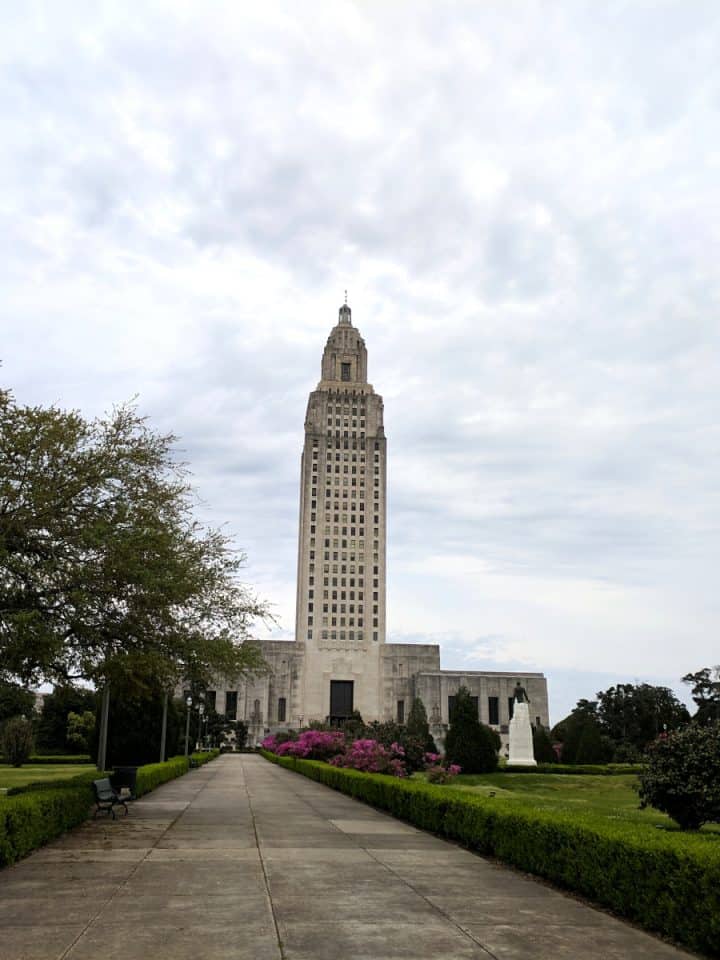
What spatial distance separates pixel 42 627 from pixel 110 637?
2.38 metres

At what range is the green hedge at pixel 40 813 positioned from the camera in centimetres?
1191

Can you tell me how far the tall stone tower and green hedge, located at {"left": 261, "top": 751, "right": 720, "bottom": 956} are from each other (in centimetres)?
10186

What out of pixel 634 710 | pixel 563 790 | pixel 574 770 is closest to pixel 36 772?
pixel 563 790

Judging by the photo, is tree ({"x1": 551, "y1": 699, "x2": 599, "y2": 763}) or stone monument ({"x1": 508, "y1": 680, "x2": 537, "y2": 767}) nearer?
stone monument ({"x1": 508, "y1": 680, "x2": 537, "y2": 767})

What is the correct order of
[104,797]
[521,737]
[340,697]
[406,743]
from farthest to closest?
[340,697] < [521,737] < [406,743] < [104,797]

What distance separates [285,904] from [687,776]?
30.2 ft

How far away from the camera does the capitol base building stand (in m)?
A: 114

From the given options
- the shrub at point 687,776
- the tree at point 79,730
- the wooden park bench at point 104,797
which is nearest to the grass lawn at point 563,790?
the shrub at point 687,776

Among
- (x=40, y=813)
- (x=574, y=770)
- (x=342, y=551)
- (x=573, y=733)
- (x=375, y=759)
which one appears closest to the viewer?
(x=40, y=813)

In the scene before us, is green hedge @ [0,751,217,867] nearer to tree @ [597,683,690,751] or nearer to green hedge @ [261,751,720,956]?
green hedge @ [261,751,720,956]

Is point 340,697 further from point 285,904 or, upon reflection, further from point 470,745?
point 285,904

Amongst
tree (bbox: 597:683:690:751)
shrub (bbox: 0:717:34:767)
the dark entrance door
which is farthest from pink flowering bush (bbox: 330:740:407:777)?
the dark entrance door

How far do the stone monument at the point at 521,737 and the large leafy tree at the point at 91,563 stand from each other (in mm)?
32700

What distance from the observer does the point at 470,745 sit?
141 feet
